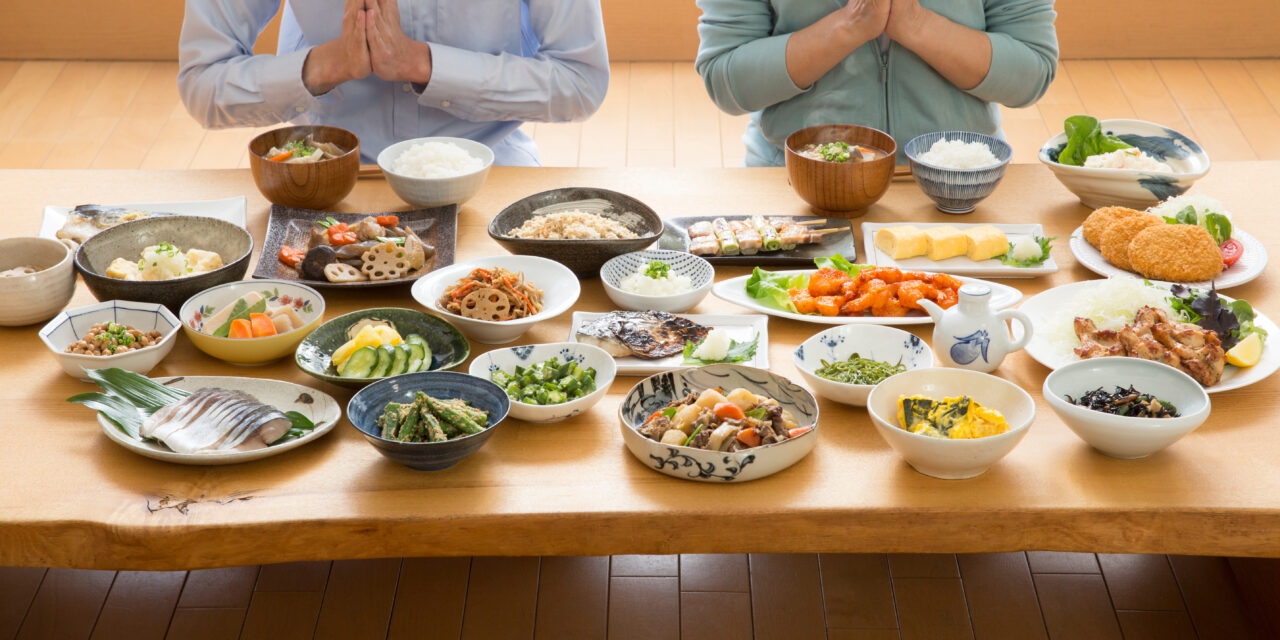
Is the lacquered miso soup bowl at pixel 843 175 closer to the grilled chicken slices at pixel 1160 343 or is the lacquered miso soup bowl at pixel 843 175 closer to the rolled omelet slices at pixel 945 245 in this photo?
the rolled omelet slices at pixel 945 245

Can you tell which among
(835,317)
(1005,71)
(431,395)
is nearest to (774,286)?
(835,317)

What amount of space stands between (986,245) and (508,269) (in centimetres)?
96

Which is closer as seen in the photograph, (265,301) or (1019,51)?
(265,301)

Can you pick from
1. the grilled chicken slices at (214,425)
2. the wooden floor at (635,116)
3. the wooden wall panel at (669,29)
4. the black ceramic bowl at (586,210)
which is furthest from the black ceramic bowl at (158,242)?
the wooden wall panel at (669,29)

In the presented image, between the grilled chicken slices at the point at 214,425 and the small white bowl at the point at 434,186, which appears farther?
the small white bowl at the point at 434,186

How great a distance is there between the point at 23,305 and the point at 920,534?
1591 mm

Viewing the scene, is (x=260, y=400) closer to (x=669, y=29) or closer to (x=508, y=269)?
(x=508, y=269)

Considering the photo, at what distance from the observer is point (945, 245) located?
7.18 ft

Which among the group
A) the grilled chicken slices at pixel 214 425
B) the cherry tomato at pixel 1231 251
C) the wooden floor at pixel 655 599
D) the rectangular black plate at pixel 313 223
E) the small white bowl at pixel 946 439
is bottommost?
the wooden floor at pixel 655 599

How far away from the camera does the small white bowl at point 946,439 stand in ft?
4.83

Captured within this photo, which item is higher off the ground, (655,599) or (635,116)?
(655,599)

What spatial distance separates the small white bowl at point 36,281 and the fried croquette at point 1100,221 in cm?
200

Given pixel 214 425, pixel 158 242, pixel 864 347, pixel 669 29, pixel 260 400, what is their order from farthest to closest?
pixel 669 29
pixel 158 242
pixel 864 347
pixel 260 400
pixel 214 425

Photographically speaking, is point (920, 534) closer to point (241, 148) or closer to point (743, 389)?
point (743, 389)
